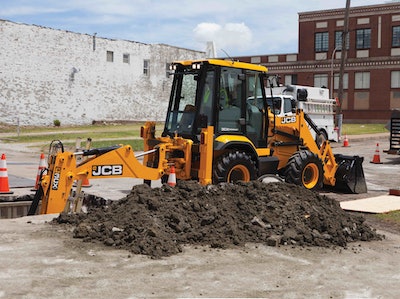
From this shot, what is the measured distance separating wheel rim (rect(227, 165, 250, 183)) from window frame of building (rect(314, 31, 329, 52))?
167 feet

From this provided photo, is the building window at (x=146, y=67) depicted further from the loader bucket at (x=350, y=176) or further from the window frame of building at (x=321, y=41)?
the loader bucket at (x=350, y=176)

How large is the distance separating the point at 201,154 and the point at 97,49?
37634mm

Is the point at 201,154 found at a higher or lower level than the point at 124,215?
higher

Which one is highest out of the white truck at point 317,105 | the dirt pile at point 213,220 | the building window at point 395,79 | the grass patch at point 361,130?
the building window at point 395,79

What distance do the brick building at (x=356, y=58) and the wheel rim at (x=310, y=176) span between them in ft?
138

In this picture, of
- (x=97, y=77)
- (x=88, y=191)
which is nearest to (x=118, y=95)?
(x=97, y=77)

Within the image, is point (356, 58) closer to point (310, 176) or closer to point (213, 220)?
point (310, 176)

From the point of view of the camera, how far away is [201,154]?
419 inches

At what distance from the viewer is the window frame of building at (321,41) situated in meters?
59.5

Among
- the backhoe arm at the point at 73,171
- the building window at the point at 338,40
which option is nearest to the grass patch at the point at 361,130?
the building window at the point at 338,40

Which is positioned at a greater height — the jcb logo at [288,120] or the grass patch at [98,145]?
the jcb logo at [288,120]

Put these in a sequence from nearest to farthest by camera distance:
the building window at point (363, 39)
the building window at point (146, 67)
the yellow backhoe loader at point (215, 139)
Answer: the yellow backhoe loader at point (215, 139) → the building window at point (146, 67) → the building window at point (363, 39)

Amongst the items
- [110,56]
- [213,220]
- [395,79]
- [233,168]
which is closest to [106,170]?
[213,220]

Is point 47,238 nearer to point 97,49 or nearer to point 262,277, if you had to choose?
point 262,277
